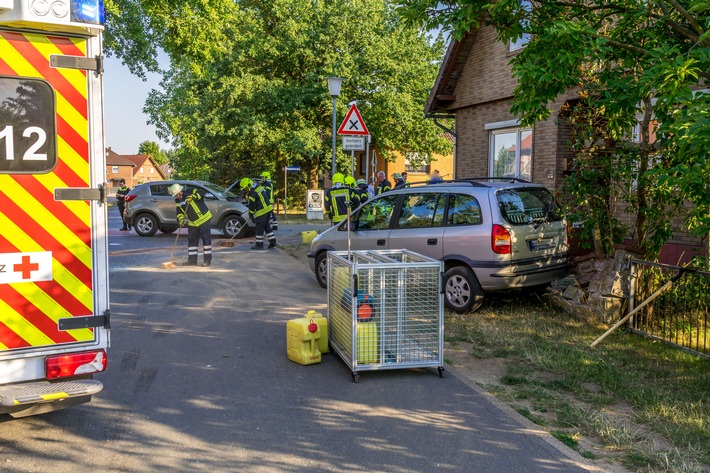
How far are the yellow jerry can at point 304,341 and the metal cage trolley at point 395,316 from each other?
17.0 inches

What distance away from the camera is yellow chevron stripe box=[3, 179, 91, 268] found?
14.7 ft

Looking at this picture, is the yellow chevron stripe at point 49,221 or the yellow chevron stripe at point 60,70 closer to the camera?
the yellow chevron stripe at point 60,70

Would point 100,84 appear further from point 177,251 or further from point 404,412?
point 177,251

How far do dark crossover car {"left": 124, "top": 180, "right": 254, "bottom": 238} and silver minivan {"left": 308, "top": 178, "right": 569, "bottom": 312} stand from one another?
10.9 m

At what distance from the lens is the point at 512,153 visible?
15242 millimetres

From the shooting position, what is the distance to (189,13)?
19.5 metres

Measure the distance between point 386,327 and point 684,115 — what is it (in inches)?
121

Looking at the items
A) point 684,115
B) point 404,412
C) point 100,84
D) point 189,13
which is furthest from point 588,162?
point 189,13

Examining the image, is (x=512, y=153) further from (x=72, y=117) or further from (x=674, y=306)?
(x=72, y=117)

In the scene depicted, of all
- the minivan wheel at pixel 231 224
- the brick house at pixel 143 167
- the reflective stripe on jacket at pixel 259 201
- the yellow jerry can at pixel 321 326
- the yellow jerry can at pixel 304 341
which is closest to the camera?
the yellow jerry can at pixel 304 341

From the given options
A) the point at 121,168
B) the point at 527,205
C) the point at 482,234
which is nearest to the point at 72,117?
the point at 482,234

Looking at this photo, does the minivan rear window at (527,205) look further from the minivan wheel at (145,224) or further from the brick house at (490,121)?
the minivan wheel at (145,224)

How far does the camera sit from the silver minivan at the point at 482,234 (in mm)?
8812

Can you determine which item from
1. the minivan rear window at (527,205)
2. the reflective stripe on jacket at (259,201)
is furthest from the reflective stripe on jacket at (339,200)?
the minivan rear window at (527,205)
